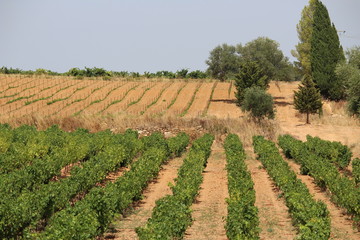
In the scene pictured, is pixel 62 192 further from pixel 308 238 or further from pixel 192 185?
pixel 308 238

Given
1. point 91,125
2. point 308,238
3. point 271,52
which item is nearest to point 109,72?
point 271,52

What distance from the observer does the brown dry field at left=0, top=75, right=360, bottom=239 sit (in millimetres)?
16391

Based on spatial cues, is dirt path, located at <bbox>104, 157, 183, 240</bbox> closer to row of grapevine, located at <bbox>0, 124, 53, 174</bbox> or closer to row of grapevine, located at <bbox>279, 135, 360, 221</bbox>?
A: row of grapevine, located at <bbox>0, 124, 53, 174</bbox>

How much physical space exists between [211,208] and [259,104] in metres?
25.9

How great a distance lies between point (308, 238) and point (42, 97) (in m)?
47.8

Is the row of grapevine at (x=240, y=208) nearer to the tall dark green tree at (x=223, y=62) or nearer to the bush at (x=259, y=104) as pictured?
the bush at (x=259, y=104)

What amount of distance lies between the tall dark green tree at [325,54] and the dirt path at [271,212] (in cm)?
3093

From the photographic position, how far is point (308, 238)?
39.3 ft

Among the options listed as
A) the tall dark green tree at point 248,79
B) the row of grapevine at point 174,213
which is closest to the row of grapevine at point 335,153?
the row of grapevine at point 174,213

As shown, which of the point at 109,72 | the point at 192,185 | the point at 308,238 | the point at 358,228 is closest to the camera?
the point at 308,238

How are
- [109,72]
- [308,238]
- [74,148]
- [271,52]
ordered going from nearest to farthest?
[308,238]
[74,148]
[271,52]
[109,72]

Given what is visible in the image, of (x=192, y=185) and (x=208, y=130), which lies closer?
(x=192, y=185)

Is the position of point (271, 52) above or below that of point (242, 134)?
above

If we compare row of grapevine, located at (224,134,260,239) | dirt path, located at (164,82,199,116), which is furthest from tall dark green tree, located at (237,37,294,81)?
row of grapevine, located at (224,134,260,239)
